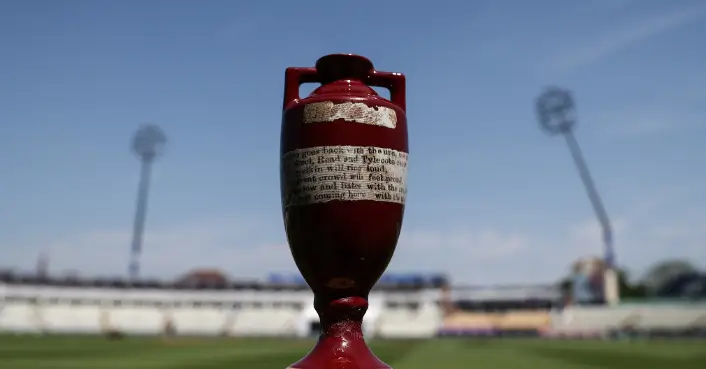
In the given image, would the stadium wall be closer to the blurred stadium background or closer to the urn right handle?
the blurred stadium background

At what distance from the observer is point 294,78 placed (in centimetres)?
487

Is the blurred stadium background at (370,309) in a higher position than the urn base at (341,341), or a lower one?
lower

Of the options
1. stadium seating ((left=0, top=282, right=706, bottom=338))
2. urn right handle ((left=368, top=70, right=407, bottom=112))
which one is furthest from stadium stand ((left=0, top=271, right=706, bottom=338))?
urn right handle ((left=368, top=70, right=407, bottom=112))

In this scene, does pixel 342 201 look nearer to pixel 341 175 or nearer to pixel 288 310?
pixel 341 175

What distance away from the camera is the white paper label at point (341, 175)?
4.29m

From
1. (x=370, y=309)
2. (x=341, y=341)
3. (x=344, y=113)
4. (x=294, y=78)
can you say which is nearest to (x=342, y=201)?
(x=344, y=113)

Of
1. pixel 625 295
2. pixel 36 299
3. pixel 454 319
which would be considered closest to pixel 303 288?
pixel 454 319

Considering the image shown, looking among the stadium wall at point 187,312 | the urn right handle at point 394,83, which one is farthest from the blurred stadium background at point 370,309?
the urn right handle at point 394,83

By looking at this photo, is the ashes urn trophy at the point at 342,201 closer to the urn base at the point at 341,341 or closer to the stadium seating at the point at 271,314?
the urn base at the point at 341,341

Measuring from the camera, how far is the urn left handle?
15.9 ft

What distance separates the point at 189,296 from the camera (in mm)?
75312

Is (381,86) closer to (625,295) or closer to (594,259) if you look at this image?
(594,259)

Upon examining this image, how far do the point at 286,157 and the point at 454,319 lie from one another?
6905 cm

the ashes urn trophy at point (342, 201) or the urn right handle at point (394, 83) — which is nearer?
the ashes urn trophy at point (342, 201)
